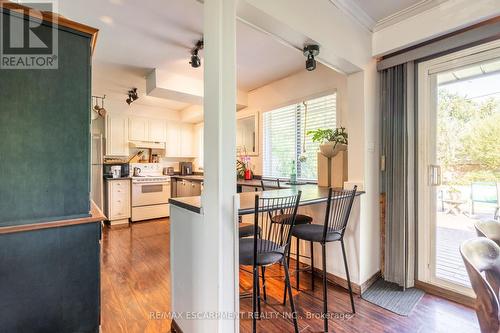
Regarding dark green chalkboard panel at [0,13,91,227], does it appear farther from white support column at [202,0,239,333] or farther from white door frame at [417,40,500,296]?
white door frame at [417,40,500,296]

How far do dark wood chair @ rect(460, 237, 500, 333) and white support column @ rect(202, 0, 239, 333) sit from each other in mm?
996

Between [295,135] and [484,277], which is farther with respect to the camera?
[295,135]

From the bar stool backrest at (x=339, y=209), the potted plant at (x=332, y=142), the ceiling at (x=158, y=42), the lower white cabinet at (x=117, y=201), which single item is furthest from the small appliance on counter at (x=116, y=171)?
the bar stool backrest at (x=339, y=209)

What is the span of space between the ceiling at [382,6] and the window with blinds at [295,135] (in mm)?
912

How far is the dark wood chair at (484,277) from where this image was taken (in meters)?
0.71

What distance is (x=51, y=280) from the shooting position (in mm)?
1359

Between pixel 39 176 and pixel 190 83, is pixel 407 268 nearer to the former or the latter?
pixel 39 176

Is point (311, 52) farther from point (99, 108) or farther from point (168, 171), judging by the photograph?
point (168, 171)

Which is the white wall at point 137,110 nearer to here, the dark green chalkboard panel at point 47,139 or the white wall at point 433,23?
the dark green chalkboard panel at point 47,139

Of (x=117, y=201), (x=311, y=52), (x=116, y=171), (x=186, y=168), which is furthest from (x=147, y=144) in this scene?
(x=311, y=52)

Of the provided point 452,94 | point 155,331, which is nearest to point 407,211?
point 452,94

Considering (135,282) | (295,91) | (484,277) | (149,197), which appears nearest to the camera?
(484,277)

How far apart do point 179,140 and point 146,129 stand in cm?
83

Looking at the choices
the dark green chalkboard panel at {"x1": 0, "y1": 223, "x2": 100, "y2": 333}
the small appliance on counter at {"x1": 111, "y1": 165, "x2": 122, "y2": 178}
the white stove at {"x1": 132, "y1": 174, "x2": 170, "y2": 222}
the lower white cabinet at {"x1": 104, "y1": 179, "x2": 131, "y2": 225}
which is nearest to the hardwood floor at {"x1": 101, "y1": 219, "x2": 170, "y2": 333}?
the dark green chalkboard panel at {"x1": 0, "y1": 223, "x2": 100, "y2": 333}
